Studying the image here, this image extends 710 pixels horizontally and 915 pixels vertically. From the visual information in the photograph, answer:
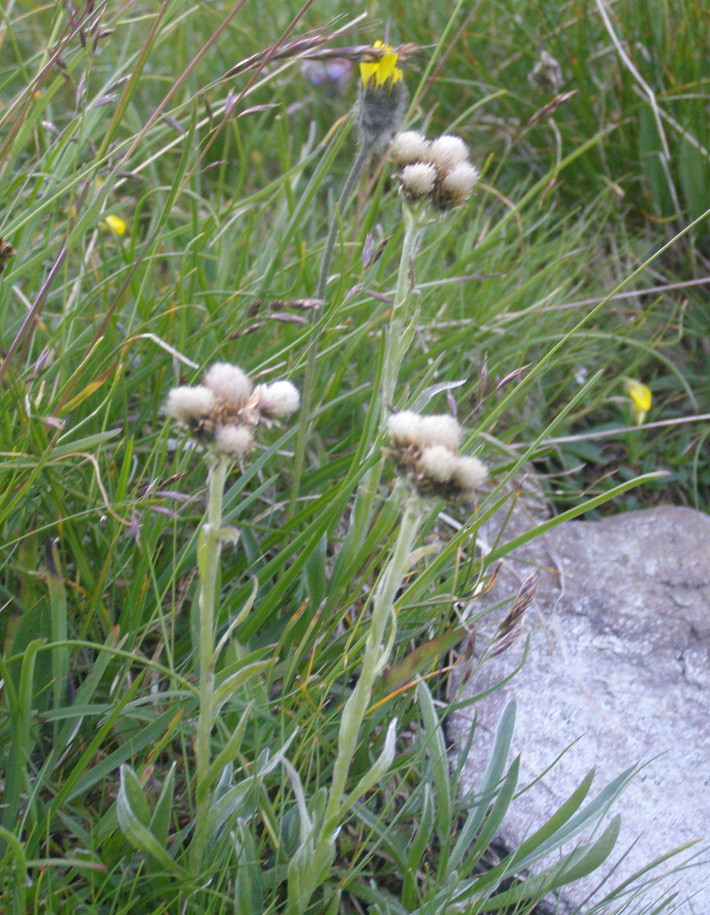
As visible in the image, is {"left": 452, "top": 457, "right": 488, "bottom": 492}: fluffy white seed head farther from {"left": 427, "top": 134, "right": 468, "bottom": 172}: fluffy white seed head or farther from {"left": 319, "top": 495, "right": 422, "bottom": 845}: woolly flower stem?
{"left": 427, "top": 134, "right": 468, "bottom": 172}: fluffy white seed head

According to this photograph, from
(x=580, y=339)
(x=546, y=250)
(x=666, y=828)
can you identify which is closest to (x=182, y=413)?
(x=666, y=828)

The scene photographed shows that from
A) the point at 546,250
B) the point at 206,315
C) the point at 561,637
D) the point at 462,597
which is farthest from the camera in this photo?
the point at 546,250

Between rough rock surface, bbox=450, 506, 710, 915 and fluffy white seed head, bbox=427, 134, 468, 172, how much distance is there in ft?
2.15

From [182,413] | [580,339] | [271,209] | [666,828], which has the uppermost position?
[182,413]

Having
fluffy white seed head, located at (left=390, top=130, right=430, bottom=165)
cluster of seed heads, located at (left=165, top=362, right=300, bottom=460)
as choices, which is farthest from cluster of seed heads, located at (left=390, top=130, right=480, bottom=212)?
cluster of seed heads, located at (left=165, top=362, right=300, bottom=460)

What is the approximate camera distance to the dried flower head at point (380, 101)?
4.67ft

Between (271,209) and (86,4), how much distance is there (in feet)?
5.12

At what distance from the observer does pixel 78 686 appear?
4.63 feet

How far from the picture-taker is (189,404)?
864mm

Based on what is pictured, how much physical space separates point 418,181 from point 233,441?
1.70 ft

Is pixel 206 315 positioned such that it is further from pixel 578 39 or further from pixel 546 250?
pixel 578 39

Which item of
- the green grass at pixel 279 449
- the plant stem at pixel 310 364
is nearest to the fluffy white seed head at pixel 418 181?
the green grass at pixel 279 449

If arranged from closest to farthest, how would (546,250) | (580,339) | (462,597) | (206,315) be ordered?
(462,597) < (206,315) < (580,339) < (546,250)

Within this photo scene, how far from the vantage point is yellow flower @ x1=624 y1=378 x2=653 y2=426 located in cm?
220
